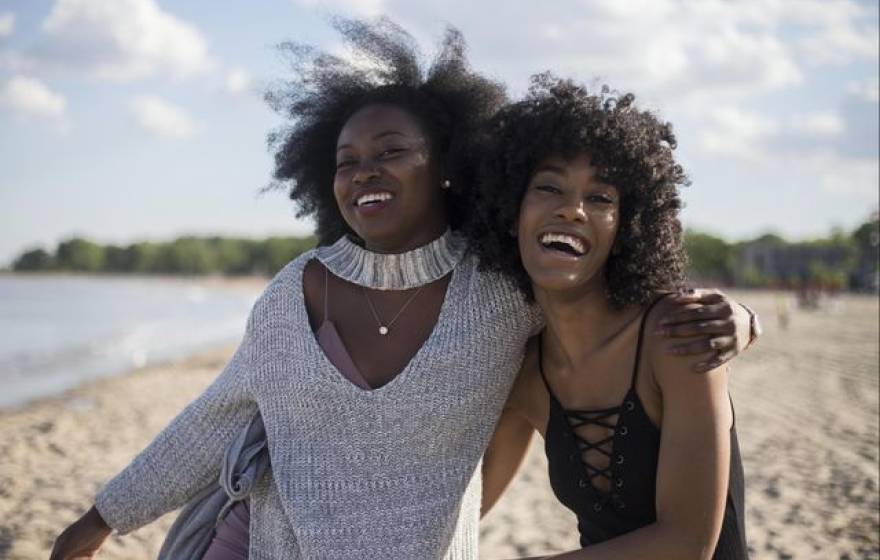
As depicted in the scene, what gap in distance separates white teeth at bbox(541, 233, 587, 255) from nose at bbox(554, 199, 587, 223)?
48 millimetres

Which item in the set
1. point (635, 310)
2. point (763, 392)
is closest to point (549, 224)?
point (635, 310)

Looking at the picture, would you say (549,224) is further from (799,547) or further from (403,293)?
(799,547)

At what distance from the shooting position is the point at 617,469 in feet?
7.88

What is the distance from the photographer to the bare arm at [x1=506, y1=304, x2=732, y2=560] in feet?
7.21

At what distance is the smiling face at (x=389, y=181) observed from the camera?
9.50 feet

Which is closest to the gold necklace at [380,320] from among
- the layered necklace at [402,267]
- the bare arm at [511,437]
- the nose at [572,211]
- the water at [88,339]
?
the layered necklace at [402,267]

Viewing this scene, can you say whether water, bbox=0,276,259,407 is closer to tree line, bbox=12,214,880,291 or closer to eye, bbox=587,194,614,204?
eye, bbox=587,194,614,204

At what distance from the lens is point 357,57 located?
3428mm

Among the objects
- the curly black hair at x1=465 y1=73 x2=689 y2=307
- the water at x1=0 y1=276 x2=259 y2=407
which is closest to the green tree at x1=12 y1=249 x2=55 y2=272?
the water at x1=0 y1=276 x2=259 y2=407

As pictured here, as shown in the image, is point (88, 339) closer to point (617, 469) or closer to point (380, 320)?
point (380, 320)

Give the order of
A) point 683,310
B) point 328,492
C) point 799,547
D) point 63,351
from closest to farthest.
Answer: point 683,310 → point 328,492 → point 799,547 → point 63,351

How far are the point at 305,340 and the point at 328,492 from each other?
499 millimetres

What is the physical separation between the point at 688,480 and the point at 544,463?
21.1ft

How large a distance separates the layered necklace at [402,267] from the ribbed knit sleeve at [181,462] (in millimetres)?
426
